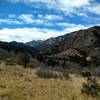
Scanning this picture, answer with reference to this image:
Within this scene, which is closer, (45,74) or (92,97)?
(92,97)

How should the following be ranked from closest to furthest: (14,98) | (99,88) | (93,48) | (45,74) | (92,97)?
(14,98) → (92,97) → (99,88) → (45,74) → (93,48)

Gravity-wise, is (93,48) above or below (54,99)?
above

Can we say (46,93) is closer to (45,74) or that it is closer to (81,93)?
(81,93)

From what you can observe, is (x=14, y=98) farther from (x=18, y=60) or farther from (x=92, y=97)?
(x=18, y=60)

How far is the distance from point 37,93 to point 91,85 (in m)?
2.82

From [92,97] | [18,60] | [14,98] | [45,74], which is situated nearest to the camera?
[14,98]

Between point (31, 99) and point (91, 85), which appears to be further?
point (91, 85)

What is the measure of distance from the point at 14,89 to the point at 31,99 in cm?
202

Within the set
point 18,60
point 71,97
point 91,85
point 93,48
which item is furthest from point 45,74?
point 93,48

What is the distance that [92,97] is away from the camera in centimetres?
1352

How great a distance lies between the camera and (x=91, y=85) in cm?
1481

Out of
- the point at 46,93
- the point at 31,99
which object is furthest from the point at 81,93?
the point at 31,99

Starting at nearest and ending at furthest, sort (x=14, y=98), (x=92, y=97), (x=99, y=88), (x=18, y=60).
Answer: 1. (x=14, y=98)
2. (x=92, y=97)
3. (x=99, y=88)
4. (x=18, y=60)

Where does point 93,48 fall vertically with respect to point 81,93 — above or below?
above
